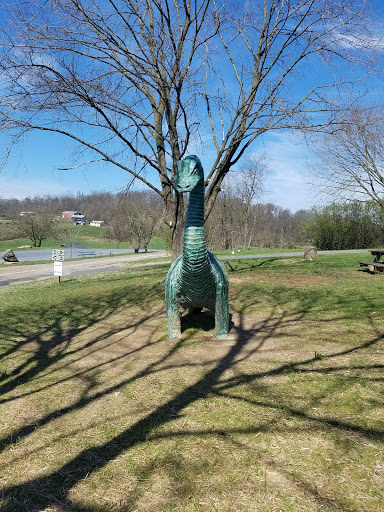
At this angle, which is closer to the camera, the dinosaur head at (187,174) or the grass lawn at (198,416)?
the grass lawn at (198,416)

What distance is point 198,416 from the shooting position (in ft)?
10.0

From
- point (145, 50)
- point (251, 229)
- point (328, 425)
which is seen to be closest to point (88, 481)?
point (328, 425)

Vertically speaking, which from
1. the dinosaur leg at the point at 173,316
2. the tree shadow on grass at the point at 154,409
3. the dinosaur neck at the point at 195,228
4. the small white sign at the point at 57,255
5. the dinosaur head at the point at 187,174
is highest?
the dinosaur head at the point at 187,174

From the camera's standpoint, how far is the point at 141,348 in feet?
16.4

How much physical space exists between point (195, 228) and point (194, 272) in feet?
1.83

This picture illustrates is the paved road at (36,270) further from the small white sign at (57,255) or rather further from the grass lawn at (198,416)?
the grass lawn at (198,416)

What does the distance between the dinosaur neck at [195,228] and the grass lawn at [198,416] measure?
4.33 ft

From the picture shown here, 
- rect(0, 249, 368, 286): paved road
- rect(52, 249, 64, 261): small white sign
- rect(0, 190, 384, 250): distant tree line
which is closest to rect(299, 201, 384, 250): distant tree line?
rect(0, 190, 384, 250): distant tree line

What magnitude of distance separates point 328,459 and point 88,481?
1.58m

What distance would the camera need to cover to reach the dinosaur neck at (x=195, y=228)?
407cm

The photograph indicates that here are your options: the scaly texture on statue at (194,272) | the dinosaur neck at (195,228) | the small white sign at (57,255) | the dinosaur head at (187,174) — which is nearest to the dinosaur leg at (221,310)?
the scaly texture on statue at (194,272)

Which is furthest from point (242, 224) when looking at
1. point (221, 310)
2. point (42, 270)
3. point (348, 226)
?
point (221, 310)

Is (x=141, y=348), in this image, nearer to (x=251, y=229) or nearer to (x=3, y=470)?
(x=3, y=470)

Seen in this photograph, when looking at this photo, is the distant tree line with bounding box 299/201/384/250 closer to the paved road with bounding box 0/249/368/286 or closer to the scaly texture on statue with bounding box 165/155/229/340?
the paved road with bounding box 0/249/368/286
